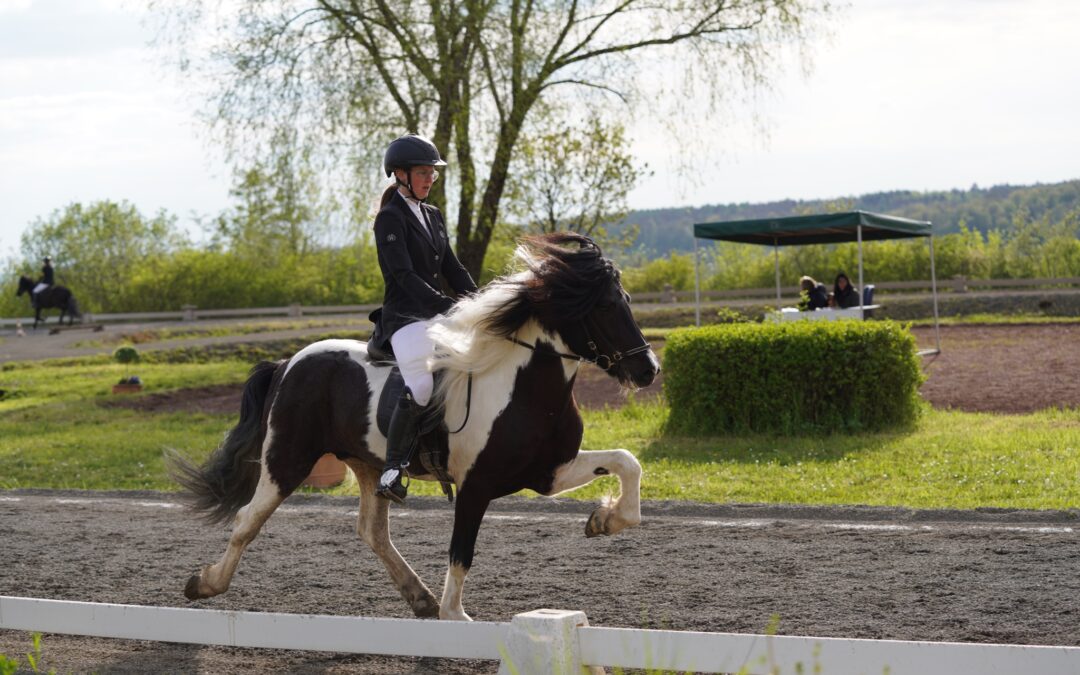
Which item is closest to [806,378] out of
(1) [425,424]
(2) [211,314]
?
(1) [425,424]

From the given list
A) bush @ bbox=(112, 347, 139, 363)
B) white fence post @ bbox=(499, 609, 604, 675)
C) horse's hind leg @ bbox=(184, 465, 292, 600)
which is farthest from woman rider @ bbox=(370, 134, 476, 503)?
bush @ bbox=(112, 347, 139, 363)

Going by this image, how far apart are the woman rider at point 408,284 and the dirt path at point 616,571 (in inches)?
43.7

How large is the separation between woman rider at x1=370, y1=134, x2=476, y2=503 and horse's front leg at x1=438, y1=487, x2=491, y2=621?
0.35 metres

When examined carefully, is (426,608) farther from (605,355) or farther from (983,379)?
(983,379)

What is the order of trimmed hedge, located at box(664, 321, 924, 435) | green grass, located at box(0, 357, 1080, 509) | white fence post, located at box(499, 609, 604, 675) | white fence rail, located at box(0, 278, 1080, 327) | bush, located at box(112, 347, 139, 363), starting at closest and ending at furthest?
white fence post, located at box(499, 609, 604, 675) → green grass, located at box(0, 357, 1080, 509) → trimmed hedge, located at box(664, 321, 924, 435) → bush, located at box(112, 347, 139, 363) → white fence rail, located at box(0, 278, 1080, 327)

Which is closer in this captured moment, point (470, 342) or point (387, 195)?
point (470, 342)

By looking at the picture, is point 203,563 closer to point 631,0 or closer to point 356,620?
point 356,620

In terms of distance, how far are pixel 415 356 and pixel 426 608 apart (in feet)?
4.64

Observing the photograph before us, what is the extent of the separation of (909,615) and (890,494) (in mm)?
4489

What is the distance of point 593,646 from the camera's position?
13.3ft

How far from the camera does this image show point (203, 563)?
335 inches

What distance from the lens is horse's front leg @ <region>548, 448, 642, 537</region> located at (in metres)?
6.09

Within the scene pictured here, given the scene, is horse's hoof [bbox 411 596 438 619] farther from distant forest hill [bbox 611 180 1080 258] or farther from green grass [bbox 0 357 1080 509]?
distant forest hill [bbox 611 180 1080 258]

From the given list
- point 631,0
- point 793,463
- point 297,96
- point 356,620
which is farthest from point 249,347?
point 356,620
